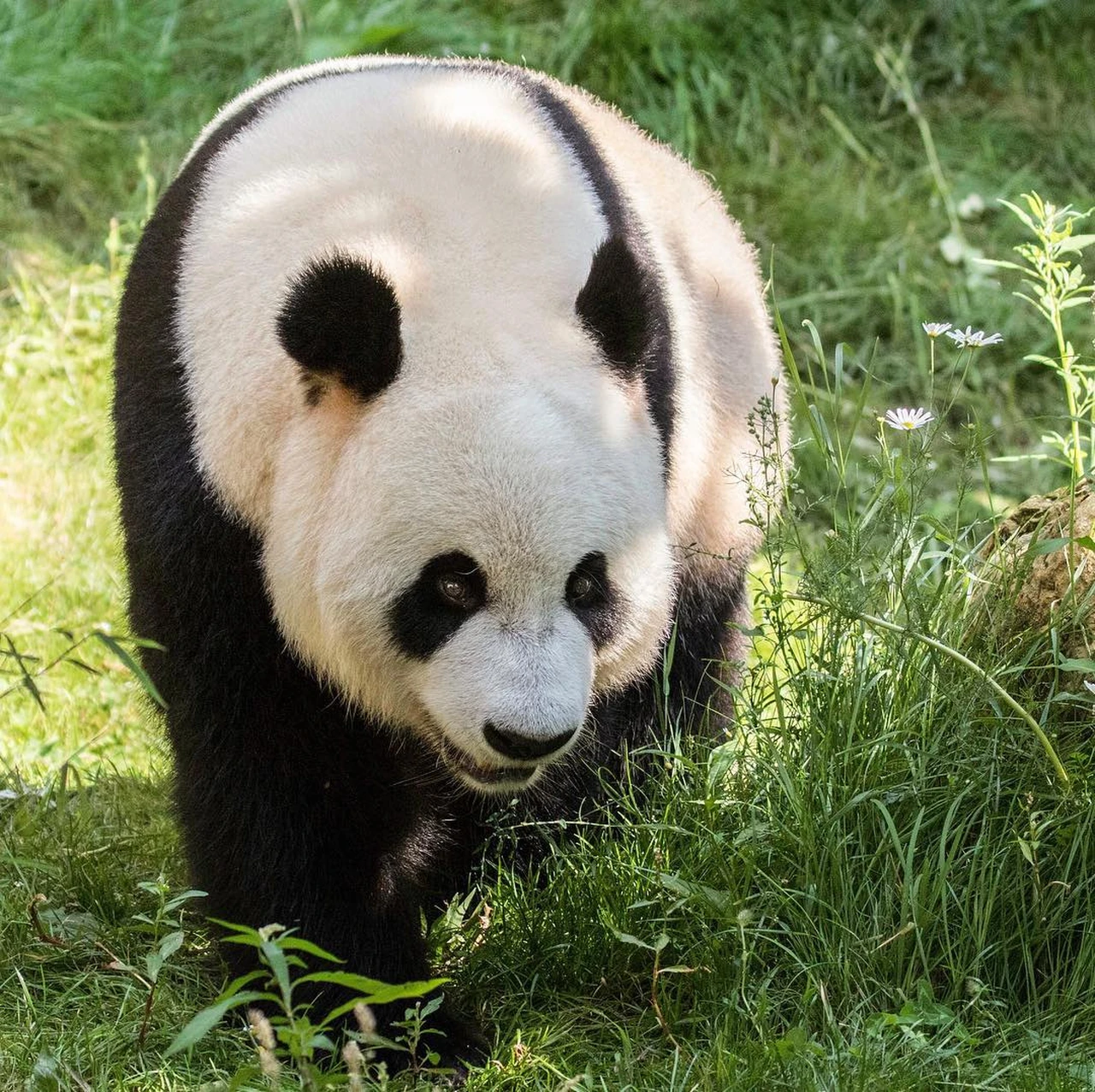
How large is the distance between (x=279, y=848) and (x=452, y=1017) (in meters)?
0.58

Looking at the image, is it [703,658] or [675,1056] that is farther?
[703,658]

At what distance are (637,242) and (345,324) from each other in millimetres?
1161

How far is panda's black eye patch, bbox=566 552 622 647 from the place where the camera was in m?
3.70

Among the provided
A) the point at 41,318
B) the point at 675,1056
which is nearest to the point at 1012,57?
the point at 41,318

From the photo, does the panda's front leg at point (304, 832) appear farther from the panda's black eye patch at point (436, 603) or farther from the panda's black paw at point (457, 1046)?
the panda's black eye patch at point (436, 603)

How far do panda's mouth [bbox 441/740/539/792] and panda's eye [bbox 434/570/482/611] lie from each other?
388 mm

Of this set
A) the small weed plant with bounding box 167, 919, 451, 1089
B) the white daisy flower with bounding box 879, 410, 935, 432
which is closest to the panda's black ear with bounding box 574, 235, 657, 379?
the white daisy flower with bounding box 879, 410, 935, 432

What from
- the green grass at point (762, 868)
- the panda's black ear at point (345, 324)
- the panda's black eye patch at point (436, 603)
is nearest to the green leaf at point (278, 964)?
the green grass at point (762, 868)

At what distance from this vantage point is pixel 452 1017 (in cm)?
394

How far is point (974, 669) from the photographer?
370cm

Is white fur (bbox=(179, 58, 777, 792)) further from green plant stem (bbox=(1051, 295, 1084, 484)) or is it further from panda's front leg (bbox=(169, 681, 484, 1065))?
green plant stem (bbox=(1051, 295, 1084, 484))

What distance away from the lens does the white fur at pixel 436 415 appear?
3545 mm

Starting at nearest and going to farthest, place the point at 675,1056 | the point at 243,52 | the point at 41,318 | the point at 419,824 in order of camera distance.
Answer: the point at 675,1056 → the point at 419,824 → the point at 41,318 → the point at 243,52

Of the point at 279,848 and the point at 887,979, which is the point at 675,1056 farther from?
the point at 279,848
